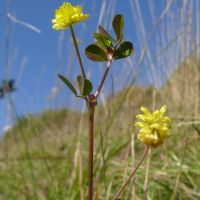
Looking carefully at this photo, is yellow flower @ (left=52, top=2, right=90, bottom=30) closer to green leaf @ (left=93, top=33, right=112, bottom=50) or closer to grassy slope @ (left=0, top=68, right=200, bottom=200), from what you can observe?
green leaf @ (left=93, top=33, right=112, bottom=50)

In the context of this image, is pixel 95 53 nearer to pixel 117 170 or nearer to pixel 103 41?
pixel 103 41

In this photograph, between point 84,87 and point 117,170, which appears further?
point 117,170

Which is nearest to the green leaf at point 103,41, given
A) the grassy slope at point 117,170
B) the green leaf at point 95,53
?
the green leaf at point 95,53

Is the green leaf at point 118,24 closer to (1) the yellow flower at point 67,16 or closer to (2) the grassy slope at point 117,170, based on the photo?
(1) the yellow flower at point 67,16

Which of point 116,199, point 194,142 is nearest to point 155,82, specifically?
point 194,142

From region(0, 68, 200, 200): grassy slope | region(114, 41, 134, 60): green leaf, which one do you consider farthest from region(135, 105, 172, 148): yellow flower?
region(0, 68, 200, 200): grassy slope

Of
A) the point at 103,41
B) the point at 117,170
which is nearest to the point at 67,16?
the point at 103,41
